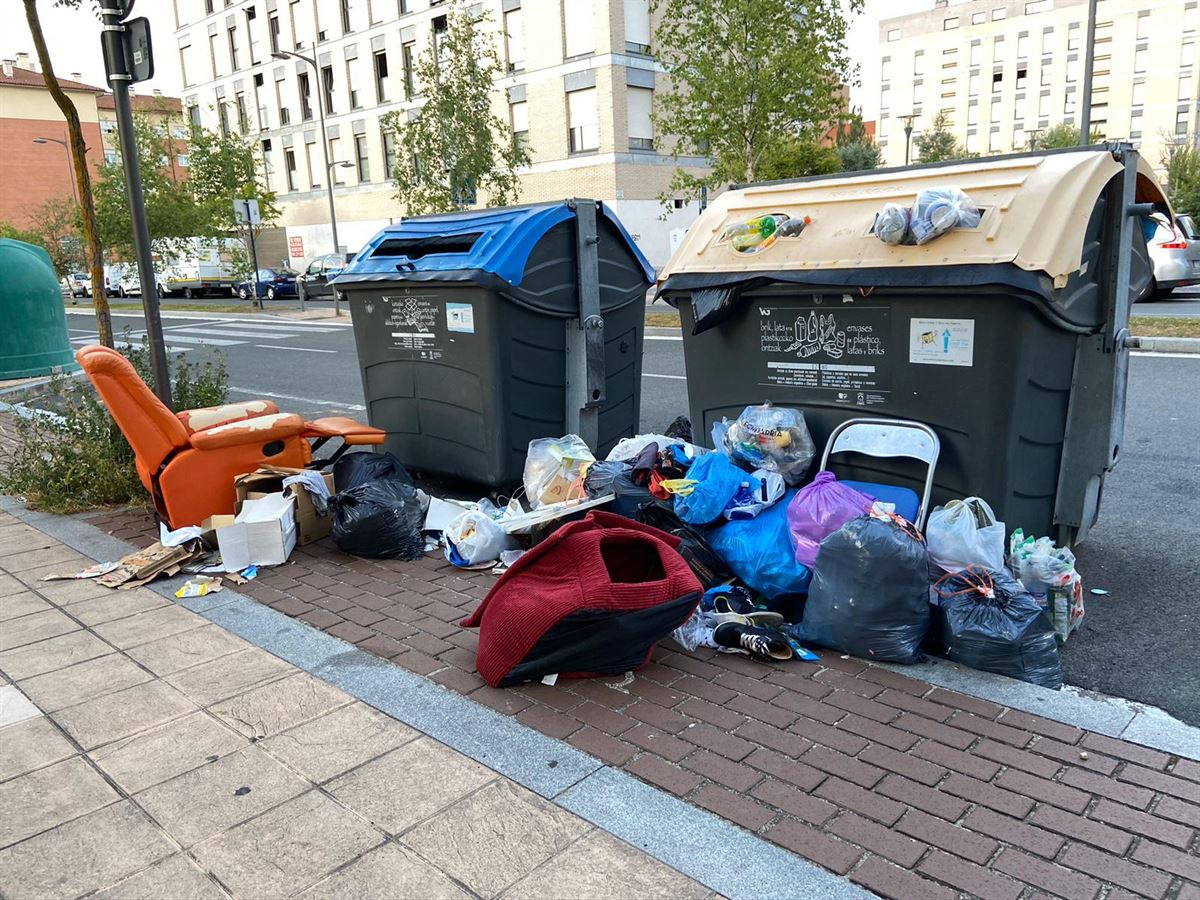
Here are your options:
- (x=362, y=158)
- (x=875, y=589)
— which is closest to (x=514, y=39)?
(x=362, y=158)

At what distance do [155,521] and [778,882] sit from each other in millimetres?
4475

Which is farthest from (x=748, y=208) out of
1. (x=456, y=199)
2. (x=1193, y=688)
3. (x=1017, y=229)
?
(x=456, y=199)

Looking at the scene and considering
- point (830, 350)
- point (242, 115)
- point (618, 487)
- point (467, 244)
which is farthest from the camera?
point (242, 115)

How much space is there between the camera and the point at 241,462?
16.0 feet

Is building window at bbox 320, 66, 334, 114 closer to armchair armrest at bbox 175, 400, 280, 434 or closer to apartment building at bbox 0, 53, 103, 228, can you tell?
apartment building at bbox 0, 53, 103, 228

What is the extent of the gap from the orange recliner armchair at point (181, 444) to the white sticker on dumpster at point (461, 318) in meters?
1.06

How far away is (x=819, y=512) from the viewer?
3625 mm

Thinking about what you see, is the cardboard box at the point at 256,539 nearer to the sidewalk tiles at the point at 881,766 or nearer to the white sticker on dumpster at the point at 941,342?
the sidewalk tiles at the point at 881,766

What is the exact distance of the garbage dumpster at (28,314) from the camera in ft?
37.8

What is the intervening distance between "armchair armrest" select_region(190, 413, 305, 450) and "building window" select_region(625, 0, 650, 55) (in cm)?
2586

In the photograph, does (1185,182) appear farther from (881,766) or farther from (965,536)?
(881,766)

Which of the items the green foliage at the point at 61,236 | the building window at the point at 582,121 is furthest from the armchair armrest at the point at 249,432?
the green foliage at the point at 61,236

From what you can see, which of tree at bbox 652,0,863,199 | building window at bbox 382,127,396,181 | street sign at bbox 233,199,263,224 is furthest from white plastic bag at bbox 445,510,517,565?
building window at bbox 382,127,396,181

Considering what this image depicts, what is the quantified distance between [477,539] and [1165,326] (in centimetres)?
1062
